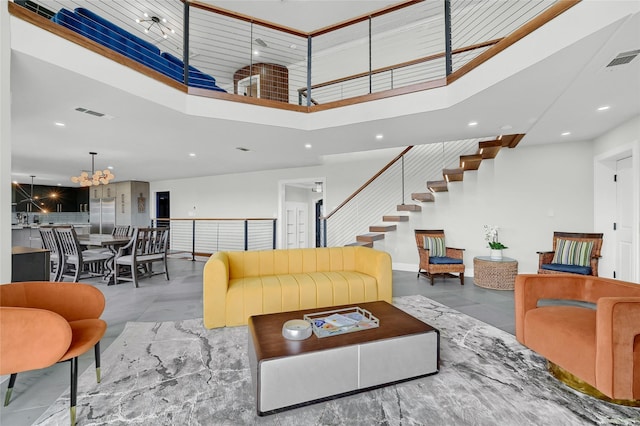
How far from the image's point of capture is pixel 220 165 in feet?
23.4

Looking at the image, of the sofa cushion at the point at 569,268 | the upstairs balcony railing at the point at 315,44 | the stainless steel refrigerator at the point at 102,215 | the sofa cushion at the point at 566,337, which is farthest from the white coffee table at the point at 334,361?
the stainless steel refrigerator at the point at 102,215

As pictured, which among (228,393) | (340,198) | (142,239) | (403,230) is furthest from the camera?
(340,198)

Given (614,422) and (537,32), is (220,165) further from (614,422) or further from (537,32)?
(614,422)

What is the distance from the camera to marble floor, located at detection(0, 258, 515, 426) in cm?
178

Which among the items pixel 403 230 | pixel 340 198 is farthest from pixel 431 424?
pixel 340 198

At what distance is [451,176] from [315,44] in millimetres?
4350

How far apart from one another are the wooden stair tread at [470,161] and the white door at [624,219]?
1854 mm

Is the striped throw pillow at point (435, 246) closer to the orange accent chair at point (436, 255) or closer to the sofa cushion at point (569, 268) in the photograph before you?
the orange accent chair at point (436, 255)

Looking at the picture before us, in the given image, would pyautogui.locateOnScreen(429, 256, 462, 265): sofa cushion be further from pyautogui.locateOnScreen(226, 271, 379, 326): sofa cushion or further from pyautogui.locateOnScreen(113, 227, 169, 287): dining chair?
pyautogui.locateOnScreen(113, 227, 169, 287): dining chair

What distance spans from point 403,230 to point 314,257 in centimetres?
294

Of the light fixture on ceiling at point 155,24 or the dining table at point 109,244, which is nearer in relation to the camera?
the dining table at point 109,244

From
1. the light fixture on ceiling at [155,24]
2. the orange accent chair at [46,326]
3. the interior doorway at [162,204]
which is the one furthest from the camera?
the interior doorway at [162,204]

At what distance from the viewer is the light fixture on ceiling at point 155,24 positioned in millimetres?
5060

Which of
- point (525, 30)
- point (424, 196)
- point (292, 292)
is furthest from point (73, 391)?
point (424, 196)
